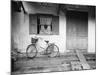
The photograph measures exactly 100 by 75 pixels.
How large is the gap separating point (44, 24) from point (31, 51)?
0.39 m

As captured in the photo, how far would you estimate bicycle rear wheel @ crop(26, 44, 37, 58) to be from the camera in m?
1.75

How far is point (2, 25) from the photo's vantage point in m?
1.65

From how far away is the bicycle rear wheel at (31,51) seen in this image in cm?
175

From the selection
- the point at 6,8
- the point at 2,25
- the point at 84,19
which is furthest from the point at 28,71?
the point at 84,19

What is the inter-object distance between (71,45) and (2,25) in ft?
3.04

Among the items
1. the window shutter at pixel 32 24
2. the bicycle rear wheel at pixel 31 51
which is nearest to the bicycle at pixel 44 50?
the bicycle rear wheel at pixel 31 51

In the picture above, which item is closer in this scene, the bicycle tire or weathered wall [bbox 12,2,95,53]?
weathered wall [bbox 12,2,95,53]

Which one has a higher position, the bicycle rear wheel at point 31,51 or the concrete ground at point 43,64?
the bicycle rear wheel at point 31,51

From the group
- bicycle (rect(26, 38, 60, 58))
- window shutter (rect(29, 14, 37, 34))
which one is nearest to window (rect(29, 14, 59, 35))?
window shutter (rect(29, 14, 37, 34))

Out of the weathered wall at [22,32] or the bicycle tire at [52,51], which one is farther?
the bicycle tire at [52,51]

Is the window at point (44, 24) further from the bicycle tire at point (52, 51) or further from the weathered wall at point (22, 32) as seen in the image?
the bicycle tire at point (52, 51)

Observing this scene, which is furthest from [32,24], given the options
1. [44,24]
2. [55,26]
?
[55,26]

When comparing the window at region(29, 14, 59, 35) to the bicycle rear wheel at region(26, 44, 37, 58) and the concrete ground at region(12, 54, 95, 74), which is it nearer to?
the bicycle rear wheel at region(26, 44, 37, 58)
